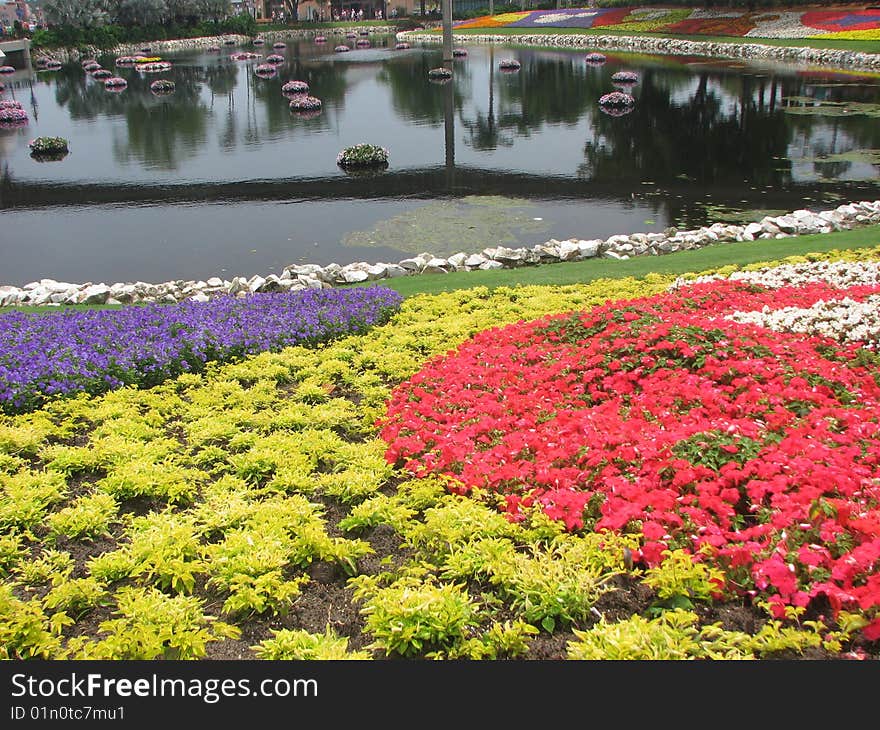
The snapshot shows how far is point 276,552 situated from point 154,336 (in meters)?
5.71

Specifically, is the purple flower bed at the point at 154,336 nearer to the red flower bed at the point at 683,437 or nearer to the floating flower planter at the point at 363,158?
the red flower bed at the point at 683,437

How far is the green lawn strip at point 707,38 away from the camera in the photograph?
165 feet

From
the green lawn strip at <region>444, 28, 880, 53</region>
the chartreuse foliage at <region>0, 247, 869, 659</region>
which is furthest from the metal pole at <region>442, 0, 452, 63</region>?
the chartreuse foliage at <region>0, 247, 869, 659</region>

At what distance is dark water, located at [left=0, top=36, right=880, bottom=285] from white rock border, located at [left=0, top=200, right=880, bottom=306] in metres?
1.85

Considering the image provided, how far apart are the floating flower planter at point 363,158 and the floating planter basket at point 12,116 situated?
24588 mm

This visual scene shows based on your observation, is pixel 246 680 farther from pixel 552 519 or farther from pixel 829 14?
pixel 829 14

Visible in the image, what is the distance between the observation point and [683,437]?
5.61 m

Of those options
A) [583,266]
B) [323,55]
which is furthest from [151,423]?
[323,55]

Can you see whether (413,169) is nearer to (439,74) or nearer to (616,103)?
(616,103)

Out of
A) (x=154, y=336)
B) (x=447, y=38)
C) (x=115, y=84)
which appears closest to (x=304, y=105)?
(x=115, y=84)

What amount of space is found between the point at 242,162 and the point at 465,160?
29.3ft

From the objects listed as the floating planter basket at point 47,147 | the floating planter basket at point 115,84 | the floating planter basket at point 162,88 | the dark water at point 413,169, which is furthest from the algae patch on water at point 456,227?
the floating planter basket at point 115,84

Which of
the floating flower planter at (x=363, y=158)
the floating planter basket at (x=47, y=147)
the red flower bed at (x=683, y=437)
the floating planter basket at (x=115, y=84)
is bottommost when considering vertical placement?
the red flower bed at (x=683, y=437)

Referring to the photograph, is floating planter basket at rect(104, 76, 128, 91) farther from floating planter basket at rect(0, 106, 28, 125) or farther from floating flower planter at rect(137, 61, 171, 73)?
floating flower planter at rect(137, 61, 171, 73)
